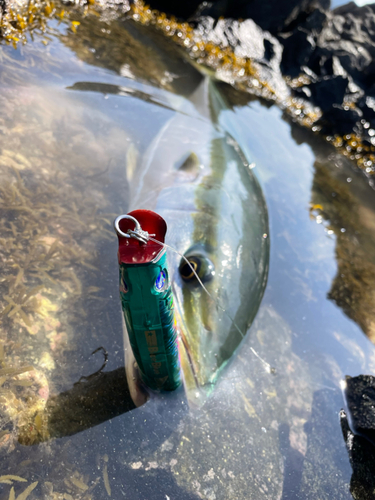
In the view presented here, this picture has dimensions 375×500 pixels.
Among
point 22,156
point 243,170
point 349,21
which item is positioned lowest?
point 22,156

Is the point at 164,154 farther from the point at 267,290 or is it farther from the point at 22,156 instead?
the point at 267,290

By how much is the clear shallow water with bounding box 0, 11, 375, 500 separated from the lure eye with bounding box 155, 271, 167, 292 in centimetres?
76

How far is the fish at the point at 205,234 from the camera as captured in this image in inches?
82.0

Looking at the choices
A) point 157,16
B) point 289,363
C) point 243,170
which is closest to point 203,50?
point 157,16

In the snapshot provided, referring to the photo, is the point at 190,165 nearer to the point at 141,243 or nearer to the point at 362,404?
the point at 141,243

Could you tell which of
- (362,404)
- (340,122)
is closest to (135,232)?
(362,404)

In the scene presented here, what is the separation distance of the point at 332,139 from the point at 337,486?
686cm

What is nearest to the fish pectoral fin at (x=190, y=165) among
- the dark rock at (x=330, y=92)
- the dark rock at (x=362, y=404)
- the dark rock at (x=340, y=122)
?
the dark rock at (x=362, y=404)

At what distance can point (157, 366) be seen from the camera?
1773 mm

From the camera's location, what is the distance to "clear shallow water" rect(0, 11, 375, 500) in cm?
174

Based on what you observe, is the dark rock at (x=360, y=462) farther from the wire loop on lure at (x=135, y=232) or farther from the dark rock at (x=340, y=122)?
the dark rock at (x=340, y=122)

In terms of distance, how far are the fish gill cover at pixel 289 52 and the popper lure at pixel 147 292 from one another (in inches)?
214

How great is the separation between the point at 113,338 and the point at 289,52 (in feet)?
31.7

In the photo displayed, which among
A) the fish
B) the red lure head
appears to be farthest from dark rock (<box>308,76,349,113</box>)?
the red lure head
